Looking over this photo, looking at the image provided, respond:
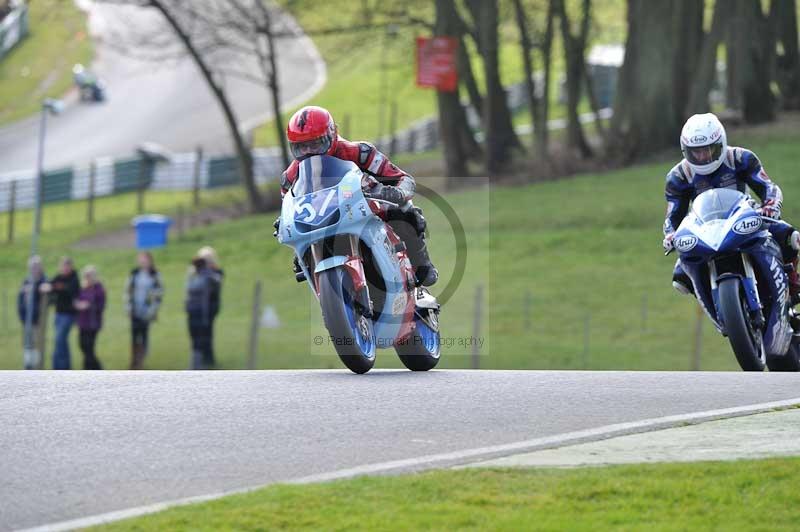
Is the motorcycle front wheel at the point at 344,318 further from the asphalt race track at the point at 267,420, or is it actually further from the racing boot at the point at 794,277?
the racing boot at the point at 794,277

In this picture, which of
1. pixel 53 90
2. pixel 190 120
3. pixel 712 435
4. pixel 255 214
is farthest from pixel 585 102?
pixel 712 435

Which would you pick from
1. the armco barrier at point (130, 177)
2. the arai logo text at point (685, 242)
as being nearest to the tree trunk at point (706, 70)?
the armco barrier at point (130, 177)

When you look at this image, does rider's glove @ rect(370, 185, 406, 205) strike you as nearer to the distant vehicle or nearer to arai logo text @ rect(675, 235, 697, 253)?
arai logo text @ rect(675, 235, 697, 253)

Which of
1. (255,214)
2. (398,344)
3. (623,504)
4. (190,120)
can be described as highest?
(190,120)

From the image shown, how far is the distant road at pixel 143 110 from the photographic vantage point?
4972 cm

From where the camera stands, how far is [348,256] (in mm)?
10398

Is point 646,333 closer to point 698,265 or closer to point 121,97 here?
point 698,265

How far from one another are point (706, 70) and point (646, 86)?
1204mm

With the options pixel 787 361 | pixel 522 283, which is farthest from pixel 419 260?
pixel 522 283

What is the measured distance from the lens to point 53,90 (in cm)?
5572

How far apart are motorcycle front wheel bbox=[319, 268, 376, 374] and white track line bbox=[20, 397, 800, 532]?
244 cm

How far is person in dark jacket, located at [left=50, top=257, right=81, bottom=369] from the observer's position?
19.9m

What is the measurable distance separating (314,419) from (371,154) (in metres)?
2.93

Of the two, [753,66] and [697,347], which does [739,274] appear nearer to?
[697,347]
